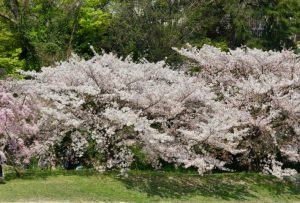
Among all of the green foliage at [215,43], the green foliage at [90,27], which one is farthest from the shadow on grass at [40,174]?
the green foliage at [215,43]

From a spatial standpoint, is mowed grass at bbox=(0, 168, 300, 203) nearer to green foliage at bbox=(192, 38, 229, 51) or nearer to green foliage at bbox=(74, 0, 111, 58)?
green foliage at bbox=(74, 0, 111, 58)

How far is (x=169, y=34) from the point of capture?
80.9ft

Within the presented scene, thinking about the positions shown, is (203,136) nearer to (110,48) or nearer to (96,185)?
(96,185)

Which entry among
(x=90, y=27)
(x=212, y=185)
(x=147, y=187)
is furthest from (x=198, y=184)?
(x=90, y=27)

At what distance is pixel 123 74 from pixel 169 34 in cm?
1172

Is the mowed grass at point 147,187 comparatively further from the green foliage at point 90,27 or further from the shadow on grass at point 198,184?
the green foliage at point 90,27

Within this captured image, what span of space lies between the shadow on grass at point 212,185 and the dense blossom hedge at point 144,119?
0.38 metres

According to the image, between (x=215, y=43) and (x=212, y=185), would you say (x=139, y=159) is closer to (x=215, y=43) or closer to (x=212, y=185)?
(x=212, y=185)

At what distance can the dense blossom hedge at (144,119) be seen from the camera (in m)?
12.6

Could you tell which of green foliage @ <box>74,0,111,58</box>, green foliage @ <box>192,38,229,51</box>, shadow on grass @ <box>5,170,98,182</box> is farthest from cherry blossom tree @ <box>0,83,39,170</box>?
green foliage @ <box>192,38,229,51</box>

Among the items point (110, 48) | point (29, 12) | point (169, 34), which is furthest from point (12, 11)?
point (169, 34)

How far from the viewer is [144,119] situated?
12.4 m

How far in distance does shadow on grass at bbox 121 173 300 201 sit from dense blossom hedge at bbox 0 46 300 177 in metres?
0.38

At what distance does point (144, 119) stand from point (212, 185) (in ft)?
7.57
